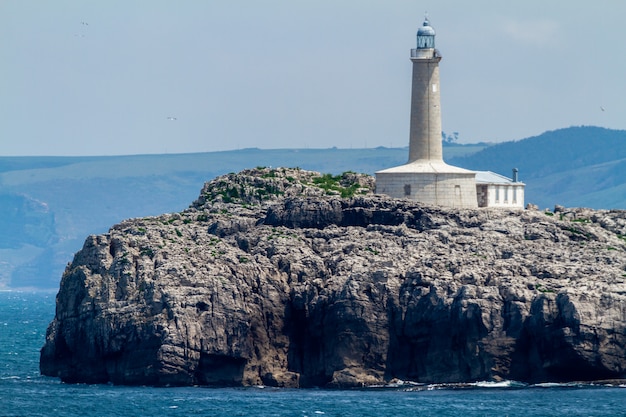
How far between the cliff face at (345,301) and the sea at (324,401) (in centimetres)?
136

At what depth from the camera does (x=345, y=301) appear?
90312 millimetres

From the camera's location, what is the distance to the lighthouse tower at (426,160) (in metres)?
102

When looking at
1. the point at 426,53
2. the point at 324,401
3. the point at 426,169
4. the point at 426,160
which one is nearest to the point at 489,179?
the point at 426,160

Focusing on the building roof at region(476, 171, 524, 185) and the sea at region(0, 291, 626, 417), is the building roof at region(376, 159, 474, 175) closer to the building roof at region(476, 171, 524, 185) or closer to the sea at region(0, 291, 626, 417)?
the building roof at region(476, 171, 524, 185)

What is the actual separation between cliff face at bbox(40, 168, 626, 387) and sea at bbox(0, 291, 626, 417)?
136 centimetres

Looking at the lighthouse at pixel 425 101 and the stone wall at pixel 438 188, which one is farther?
the lighthouse at pixel 425 101

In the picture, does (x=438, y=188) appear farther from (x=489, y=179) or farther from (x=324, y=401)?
(x=324, y=401)

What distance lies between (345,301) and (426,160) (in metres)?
16.5

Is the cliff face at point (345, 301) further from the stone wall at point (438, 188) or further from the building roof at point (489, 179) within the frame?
the building roof at point (489, 179)

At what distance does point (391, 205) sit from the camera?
98.8m

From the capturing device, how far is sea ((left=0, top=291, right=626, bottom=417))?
81750mm

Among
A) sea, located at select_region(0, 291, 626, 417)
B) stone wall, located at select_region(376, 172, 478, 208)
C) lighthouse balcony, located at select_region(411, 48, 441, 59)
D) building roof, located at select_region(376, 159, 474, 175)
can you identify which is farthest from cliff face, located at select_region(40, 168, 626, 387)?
lighthouse balcony, located at select_region(411, 48, 441, 59)

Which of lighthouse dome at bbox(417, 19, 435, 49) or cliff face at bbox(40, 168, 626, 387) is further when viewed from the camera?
lighthouse dome at bbox(417, 19, 435, 49)

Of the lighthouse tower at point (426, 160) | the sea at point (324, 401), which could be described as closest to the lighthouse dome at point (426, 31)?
the lighthouse tower at point (426, 160)
